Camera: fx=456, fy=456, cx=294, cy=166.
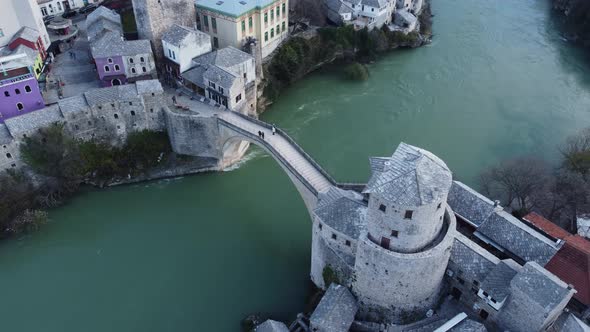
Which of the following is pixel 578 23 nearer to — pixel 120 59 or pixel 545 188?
pixel 545 188

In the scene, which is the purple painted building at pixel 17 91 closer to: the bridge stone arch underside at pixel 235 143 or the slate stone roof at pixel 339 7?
the bridge stone arch underside at pixel 235 143

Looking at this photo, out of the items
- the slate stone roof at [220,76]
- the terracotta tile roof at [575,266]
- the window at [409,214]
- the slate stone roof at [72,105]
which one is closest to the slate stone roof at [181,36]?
the slate stone roof at [220,76]

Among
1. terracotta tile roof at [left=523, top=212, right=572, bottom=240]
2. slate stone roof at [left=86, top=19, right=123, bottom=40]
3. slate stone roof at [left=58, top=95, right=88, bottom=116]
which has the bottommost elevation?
terracotta tile roof at [left=523, top=212, right=572, bottom=240]

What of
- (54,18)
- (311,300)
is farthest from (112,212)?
(54,18)

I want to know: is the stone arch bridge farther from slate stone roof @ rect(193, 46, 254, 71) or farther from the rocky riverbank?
the rocky riverbank

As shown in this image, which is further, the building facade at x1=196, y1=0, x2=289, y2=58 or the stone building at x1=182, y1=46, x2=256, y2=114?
the building facade at x1=196, y1=0, x2=289, y2=58

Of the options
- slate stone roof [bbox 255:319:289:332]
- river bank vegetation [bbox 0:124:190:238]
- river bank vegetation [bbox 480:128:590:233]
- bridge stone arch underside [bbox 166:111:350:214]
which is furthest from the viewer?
river bank vegetation [bbox 0:124:190:238]

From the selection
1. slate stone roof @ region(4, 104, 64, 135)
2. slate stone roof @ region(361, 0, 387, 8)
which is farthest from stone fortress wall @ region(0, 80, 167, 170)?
slate stone roof @ region(361, 0, 387, 8)

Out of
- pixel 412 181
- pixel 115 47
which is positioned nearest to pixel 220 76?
pixel 115 47
